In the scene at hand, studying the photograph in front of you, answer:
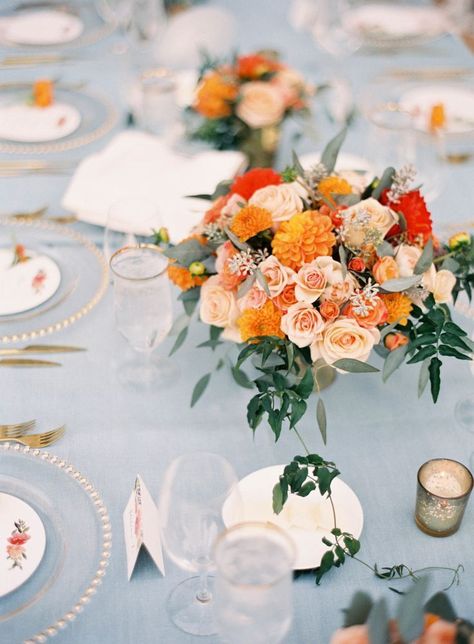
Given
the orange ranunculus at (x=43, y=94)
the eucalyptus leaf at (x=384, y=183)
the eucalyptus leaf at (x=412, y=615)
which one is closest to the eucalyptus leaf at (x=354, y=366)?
the eucalyptus leaf at (x=384, y=183)

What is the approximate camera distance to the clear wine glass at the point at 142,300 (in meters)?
1.48

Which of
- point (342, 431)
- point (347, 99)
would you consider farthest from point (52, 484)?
point (347, 99)

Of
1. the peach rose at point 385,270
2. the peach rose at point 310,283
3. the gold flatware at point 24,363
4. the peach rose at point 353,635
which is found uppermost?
the peach rose at point 385,270

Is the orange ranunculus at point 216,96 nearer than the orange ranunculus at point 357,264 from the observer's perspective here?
No

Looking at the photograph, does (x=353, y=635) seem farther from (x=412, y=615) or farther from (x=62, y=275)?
(x=62, y=275)

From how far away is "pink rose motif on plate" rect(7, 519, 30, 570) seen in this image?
122cm

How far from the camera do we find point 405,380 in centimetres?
162

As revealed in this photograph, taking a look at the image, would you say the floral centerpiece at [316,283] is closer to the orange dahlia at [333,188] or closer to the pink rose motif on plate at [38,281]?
the orange dahlia at [333,188]

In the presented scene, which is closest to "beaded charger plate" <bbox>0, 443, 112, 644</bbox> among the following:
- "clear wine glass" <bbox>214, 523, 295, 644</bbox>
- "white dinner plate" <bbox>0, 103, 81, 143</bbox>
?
"clear wine glass" <bbox>214, 523, 295, 644</bbox>

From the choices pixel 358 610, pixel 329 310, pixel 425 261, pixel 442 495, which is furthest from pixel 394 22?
pixel 358 610

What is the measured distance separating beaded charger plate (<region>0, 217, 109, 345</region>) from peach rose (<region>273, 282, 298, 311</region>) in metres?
0.50

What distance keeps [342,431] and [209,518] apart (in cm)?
48

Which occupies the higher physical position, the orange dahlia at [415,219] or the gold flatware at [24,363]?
the orange dahlia at [415,219]

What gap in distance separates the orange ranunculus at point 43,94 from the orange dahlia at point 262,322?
125cm
